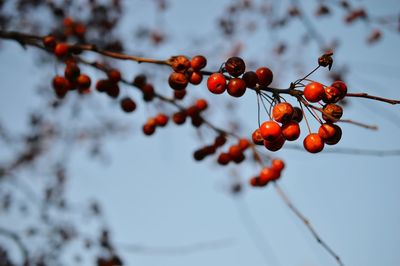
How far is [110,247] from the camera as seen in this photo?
5.63 m

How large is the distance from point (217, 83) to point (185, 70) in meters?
0.33

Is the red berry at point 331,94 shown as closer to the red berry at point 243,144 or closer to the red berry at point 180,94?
the red berry at point 243,144

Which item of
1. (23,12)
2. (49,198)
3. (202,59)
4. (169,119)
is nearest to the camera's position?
(202,59)

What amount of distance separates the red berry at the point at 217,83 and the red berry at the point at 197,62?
0.22 metres

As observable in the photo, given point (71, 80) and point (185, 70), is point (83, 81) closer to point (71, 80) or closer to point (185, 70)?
point (71, 80)

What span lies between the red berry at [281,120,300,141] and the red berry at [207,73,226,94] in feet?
1.30

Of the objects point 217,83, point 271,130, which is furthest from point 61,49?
point 271,130

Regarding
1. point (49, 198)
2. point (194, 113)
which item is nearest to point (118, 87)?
point (194, 113)

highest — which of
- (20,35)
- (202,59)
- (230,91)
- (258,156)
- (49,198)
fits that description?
(49,198)

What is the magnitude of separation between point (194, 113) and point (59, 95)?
50.5 inches

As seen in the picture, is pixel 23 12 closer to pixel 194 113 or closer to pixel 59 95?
pixel 59 95

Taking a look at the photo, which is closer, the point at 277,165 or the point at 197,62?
the point at 197,62

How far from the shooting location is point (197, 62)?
1.84 metres

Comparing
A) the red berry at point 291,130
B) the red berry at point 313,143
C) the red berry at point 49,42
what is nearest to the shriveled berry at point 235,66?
the red berry at point 291,130
